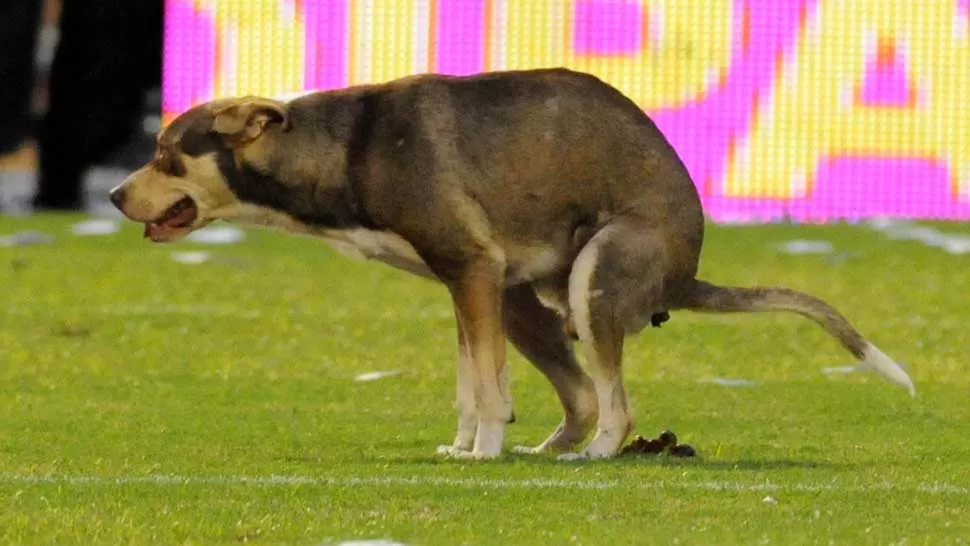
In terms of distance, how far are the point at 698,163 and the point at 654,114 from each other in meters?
0.67

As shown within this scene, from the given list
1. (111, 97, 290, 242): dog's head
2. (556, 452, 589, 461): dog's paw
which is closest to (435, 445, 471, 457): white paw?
(556, 452, 589, 461): dog's paw

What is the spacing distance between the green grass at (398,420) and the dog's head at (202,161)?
0.92 m

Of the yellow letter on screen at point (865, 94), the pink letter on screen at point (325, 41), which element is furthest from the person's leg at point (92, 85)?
the yellow letter on screen at point (865, 94)

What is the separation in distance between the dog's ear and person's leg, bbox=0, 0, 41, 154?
23238 mm

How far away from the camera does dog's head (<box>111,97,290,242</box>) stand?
9828mm

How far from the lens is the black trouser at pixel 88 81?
105 ft

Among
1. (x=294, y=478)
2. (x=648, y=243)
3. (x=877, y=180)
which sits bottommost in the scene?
(x=877, y=180)

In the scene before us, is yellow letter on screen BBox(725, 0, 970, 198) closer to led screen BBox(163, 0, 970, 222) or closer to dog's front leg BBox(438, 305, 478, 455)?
led screen BBox(163, 0, 970, 222)

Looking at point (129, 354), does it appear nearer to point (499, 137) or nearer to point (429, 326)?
point (429, 326)

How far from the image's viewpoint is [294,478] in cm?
896

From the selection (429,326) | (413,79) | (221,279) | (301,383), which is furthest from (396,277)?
(413,79)

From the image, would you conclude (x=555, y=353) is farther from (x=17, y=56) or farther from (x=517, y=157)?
(x=17, y=56)

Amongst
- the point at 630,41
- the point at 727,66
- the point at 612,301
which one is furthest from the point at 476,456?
the point at 727,66

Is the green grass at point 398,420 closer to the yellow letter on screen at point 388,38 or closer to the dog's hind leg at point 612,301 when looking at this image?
the dog's hind leg at point 612,301
